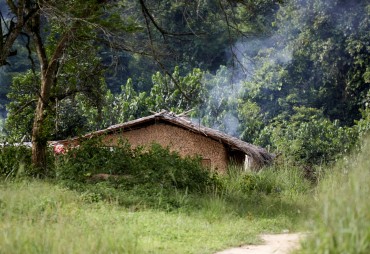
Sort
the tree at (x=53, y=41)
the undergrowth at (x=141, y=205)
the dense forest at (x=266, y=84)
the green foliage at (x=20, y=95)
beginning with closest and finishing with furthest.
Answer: the undergrowth at (x=141, y=205) < the tree at (x=53, y=41) < the green foliage at (x=20, y=95) < the dense forest at (x=266, y=84)

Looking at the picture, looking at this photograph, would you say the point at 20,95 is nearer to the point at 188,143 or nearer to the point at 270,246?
the point at 188,143

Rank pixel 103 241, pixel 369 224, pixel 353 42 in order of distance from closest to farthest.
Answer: pixel 369 224, pixel 103 241, pixel 353 42

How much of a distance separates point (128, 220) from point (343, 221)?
489cm

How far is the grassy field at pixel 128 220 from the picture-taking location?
719cm

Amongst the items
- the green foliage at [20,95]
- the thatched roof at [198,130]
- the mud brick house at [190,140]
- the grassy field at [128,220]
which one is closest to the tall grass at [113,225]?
the grassy field at [128,220]

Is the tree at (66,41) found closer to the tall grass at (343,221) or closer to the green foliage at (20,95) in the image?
the green foliage at (20,95)

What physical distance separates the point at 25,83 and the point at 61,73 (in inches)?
64.8

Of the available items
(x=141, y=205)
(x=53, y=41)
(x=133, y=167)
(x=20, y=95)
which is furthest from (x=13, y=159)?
(x=141, y=205)

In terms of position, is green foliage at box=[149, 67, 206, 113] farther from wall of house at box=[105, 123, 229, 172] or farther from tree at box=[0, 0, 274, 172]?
tree at box=[0, 0, 274, 172]

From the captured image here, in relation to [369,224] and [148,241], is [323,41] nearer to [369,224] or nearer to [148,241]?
[148,241]

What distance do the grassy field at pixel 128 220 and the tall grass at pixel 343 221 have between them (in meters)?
0.88

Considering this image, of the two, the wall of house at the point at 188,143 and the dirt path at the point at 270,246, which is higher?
the wall of house at the point at 188,143

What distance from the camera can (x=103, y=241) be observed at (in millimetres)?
7098

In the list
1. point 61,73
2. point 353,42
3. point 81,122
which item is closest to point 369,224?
point 61,73
